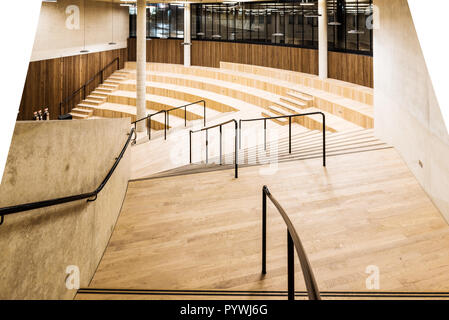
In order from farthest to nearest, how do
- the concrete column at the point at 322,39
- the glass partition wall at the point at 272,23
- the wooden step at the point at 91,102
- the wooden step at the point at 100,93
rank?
1. the wooden step at the point at 100,93
2. the wooden step at the point at 91,102
3. the glass partition wall at the point at 272,23
4. the concrete column at the point at 322,39

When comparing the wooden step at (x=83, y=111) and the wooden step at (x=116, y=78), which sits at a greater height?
the wooden step at (x=116, y=78)

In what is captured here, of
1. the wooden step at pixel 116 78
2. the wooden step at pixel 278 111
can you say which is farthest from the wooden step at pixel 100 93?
the wooden step at pixel 278 111

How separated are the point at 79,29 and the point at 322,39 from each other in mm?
10388

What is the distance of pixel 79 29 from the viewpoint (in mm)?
16391

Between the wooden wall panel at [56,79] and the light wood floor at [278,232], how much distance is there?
10.8 m

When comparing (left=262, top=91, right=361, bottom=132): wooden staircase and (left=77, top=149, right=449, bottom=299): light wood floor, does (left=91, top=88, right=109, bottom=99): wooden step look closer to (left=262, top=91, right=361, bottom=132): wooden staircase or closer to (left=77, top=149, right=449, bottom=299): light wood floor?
(left=262, top=91, right=361, bottom=132): wooden staircase

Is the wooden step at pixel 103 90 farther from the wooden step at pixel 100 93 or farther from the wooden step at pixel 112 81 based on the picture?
the wooden step at pixel 112 81

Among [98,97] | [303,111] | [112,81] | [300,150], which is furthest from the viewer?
[112,81]

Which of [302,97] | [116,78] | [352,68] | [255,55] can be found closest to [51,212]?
[302,97]

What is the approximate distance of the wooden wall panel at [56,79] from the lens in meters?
13.7

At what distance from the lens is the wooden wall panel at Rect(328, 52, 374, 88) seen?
1148 cm

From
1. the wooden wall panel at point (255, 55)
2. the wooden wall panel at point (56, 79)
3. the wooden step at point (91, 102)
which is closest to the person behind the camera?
the wooden wall panel at point (56, 79)

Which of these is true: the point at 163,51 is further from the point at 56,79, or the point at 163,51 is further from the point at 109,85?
the point at 56,79
